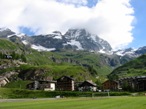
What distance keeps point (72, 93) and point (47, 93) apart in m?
18.4

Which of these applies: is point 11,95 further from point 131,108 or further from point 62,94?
point 131,108

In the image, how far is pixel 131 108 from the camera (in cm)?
5519

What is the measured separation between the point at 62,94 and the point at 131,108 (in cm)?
13877

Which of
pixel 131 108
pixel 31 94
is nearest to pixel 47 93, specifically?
pixel 31 94

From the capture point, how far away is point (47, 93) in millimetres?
197750

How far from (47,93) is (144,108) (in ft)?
485

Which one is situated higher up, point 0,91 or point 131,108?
point 0,91

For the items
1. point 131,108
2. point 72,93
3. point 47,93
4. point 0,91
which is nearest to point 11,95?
point 0,91

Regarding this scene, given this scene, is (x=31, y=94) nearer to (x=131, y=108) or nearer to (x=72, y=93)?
(x=72, y=93)

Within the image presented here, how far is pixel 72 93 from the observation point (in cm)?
18925

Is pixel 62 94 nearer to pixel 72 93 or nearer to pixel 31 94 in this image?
pixel 72 93

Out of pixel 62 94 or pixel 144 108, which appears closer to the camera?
pixel 144 108

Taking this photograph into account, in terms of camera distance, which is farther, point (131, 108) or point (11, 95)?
point (11, 95)

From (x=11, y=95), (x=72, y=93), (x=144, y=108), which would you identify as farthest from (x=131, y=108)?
(x=11, y=95)
